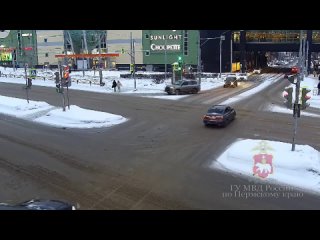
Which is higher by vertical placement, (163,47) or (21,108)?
(163,47)

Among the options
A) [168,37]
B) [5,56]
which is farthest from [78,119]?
[5,56]

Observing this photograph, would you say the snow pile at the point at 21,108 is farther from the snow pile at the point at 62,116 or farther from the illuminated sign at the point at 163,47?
the illuminated sign at the point at 163,47

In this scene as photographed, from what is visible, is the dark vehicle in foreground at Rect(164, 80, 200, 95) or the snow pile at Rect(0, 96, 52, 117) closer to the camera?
the snow pile at Rect(0, 96, 52, 117)

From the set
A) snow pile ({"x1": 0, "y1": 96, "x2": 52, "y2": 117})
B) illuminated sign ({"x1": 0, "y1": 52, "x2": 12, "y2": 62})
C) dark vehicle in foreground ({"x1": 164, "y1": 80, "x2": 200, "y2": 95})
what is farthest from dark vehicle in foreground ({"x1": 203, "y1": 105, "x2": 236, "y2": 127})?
illuminated sign ({"x1": 0, "y1": 52, "x2": 12, "y2": 62})

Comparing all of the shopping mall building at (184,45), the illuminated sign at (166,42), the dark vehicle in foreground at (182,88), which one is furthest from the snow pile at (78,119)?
the illuminated sign at (166,42)

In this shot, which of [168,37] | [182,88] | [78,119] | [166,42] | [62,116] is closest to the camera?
[78,119]

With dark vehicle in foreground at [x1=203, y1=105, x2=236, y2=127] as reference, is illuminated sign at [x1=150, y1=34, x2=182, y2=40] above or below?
above

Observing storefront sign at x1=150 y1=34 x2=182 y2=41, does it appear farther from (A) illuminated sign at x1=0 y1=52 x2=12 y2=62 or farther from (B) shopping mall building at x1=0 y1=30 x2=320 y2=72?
(A) illuminated sign at x1=0 y1=52 x2=12 y2=62

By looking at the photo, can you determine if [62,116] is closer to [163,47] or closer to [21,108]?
[21,108]

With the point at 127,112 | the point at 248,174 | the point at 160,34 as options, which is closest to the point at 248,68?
the point at 160,34

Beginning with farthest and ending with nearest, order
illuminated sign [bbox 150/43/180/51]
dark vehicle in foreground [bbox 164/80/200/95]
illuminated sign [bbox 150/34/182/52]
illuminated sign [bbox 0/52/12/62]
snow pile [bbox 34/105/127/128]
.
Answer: illuminated sign [bbox 0/52/12/62], illuminated sign [bbox 150/43/180/51], illuminated sign [bbox 150/34/182/52], dark vehicle in foreground [bbox 164/80/200/95], snow pile [bbox 34/105/127/128]

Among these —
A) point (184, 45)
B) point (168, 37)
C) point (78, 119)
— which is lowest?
point (78, 119)

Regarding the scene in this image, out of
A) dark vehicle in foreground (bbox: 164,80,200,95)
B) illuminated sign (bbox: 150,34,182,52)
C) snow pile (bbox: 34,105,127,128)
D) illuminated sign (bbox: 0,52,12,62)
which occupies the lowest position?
snow pile (bbox: 34,105,127,128)

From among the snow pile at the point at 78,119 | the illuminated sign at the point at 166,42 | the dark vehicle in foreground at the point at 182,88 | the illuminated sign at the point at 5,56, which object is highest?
the illuminated sign at the point at 166,42
